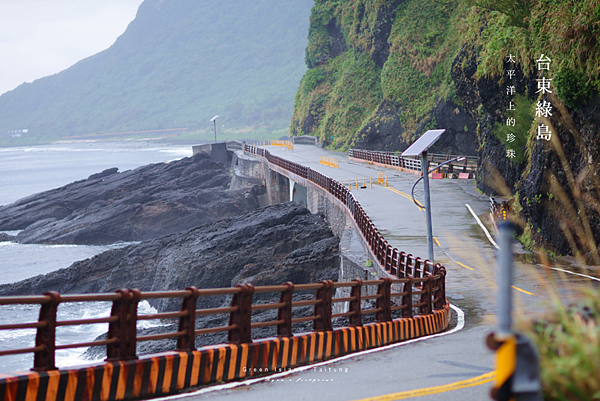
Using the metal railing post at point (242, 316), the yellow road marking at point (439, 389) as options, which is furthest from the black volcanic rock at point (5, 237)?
the yellow road marking at point (439, 389)

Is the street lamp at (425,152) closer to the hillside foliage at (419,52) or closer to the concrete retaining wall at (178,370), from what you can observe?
the hillside foliage at (419,52)

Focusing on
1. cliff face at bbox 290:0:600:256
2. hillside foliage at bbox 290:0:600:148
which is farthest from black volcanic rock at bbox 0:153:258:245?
hillside foliage at bbox 290:0:600:148

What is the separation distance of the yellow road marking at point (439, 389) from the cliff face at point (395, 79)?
46.4 meters

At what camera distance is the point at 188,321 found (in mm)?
7430

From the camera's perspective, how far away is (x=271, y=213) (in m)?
40.8

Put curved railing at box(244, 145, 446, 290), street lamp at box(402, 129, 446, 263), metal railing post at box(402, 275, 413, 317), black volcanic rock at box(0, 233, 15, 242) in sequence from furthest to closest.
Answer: black volcanic rock at box(0, 233, 15, 242) → street lamp at box(402, 129, 446, 263) → curved railing at box(244, 145, 446, 290) → metal railing post at box(402, 275, 413, 317)

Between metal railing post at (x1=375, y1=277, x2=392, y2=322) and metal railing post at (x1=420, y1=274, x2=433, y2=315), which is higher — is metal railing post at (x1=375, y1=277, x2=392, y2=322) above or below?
above

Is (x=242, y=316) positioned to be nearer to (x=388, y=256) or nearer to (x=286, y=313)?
(x=286, y=313)

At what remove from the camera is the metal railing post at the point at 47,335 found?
6398mm

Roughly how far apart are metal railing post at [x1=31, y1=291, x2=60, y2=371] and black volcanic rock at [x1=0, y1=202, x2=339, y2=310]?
2349 centimetres

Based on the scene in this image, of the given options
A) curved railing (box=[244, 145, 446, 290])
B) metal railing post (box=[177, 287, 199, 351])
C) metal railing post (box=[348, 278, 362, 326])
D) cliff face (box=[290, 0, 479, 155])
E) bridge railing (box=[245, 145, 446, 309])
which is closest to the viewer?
metal railing post (box=[177, 287, 199, 351])

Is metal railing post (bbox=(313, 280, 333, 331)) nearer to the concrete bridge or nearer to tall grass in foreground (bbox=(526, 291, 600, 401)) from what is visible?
the concrete bridge

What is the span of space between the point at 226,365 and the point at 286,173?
153ft

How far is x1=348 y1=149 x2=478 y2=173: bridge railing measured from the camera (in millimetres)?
47562
